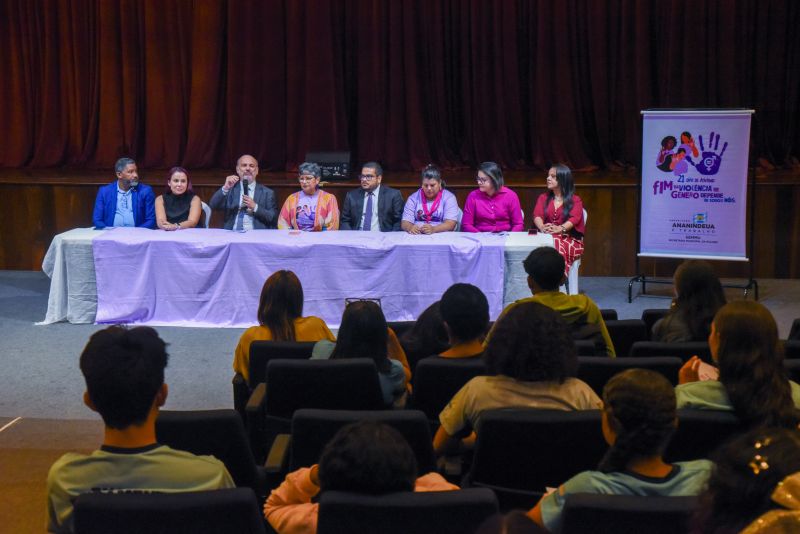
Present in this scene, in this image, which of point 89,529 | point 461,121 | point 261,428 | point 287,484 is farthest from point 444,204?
point 89,529

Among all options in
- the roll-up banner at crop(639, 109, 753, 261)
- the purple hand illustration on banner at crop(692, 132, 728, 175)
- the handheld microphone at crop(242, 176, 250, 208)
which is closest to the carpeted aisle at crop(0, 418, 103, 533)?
the handheld microphone at crop(242, 176, 250, 208)

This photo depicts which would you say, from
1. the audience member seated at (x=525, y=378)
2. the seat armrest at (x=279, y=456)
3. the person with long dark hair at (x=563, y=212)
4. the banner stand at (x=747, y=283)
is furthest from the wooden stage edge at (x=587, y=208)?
the seat armrest at (x=279, y=456)

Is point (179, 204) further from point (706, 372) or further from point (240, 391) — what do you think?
point (706, 372)

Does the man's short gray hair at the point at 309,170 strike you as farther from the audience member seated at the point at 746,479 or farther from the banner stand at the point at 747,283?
the audience member seated at the point at 746,479

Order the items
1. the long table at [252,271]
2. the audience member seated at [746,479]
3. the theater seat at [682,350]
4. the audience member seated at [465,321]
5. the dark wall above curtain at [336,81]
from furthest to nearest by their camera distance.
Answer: the dark wall above curtain at [336,81], the long table at [252,271], the theater seat at [682,350], the audience member seated at [465,321], the audience member seated at [746,479]

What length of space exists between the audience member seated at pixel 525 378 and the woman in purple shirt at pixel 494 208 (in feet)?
13.4

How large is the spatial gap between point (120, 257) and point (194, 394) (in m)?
1.60

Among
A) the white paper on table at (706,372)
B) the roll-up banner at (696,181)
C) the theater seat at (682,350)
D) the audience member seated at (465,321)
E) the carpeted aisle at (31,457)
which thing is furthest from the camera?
the roll-up banner at (696,181)

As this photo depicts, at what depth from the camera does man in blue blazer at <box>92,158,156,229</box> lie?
7230 mm

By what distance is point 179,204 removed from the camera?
23.6ft

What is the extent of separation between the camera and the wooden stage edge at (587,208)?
809 centimetres

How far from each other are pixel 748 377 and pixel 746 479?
159cm

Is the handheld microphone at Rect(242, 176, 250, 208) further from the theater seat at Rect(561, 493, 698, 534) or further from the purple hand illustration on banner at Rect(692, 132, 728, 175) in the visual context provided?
the theater seat at Rect(561, 493, 698, 534)

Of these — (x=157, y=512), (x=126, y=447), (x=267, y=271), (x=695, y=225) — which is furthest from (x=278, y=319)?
(x=695, y=225)
